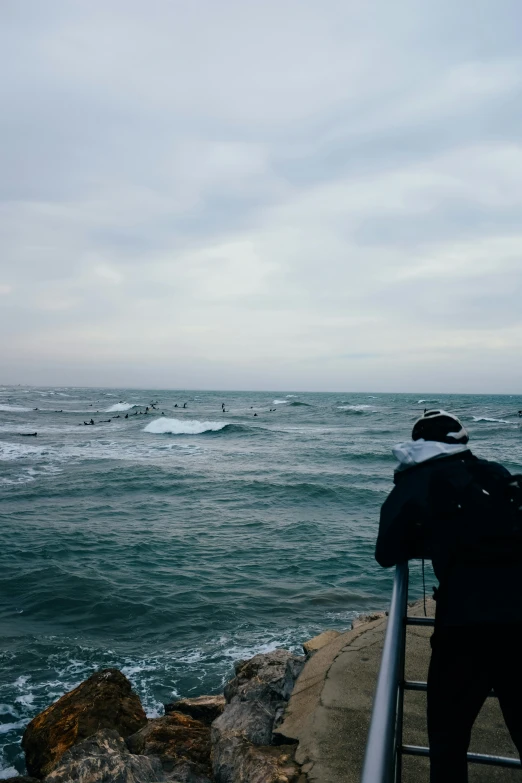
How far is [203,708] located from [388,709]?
16.6 feet

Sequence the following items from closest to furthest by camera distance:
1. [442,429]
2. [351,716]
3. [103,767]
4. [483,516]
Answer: [483,516] → [442,429] → [103,767] → [351,716]

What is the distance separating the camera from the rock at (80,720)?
194 inches

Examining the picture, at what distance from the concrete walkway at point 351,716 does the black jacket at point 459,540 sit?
6.08 ft

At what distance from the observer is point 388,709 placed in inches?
55.3

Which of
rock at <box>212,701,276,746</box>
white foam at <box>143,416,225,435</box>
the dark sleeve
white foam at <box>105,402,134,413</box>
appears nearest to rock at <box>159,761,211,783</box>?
rock at <box>212,701,276,746</box>

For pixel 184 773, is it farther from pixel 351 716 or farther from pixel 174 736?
pixel 351 716

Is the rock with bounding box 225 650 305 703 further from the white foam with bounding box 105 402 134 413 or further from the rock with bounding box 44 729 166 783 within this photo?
the white foam with bounding box 105 402 134 413

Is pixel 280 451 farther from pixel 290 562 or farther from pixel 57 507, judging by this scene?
pixel 290 562

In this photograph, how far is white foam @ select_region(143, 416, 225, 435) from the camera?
4484 centimetres

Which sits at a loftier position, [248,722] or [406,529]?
[406,529]

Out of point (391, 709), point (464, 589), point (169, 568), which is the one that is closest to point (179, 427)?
point (169, 568)

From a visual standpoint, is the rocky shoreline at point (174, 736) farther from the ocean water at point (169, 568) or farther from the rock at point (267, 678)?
the ocean water at point (169, 568)

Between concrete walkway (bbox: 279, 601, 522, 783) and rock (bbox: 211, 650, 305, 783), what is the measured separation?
23 cm

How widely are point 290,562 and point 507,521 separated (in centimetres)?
1041
